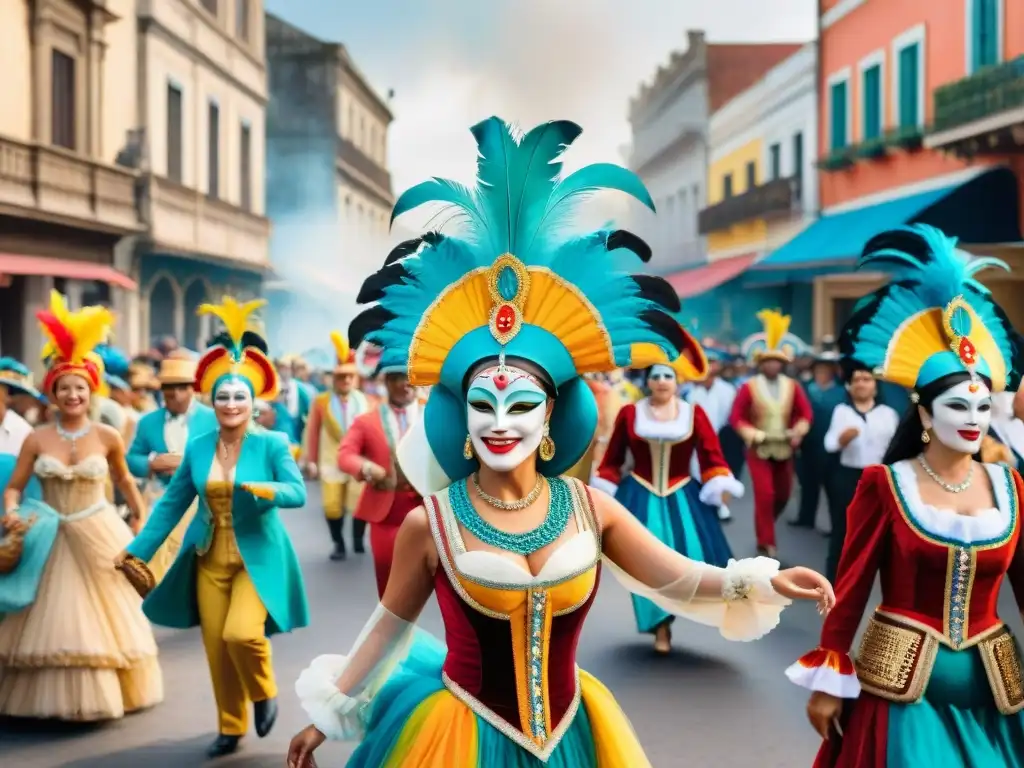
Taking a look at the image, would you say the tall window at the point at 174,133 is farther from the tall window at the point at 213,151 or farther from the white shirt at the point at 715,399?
the white shirt at the point at 715,399

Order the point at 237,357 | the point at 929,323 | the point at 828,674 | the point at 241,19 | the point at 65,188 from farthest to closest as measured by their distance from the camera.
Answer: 1. the point at 241,19
2. the point at 65,188
3. the point at 237,357
4. the point at 929,323
5. the point at 828,674

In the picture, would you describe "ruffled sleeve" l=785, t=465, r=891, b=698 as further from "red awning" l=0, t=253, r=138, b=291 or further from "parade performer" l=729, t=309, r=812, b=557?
"red awning" l=0, t=253, r=138, b=291

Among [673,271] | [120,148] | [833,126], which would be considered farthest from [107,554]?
[673,271]

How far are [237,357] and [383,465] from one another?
2519 millimetres

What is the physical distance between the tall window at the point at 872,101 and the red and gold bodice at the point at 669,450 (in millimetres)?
16599

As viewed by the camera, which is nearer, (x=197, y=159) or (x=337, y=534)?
(x=337, y=534)

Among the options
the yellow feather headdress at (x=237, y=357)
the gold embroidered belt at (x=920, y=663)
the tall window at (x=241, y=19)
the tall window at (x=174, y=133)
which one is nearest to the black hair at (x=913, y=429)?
the gold embroidered belt at (x=920, y=663)

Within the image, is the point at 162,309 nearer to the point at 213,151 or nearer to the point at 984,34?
the point at 213,151

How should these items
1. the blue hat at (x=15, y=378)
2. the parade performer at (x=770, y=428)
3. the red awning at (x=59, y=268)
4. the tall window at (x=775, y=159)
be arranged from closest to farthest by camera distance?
1. the blue hat at (x=15, y=378)
2. the parade performer at (x=770, y=428)
3. the red awning at (x=59, y=268)
4. the tall window at (x=775, y=159)

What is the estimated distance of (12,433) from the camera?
8.90 m

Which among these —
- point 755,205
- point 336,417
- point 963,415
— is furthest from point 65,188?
point 963,415

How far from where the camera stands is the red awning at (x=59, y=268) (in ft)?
67.1

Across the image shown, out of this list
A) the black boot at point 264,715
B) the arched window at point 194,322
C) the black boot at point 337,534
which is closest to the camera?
the black boot at point 264,715

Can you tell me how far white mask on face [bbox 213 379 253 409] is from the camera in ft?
22.9
